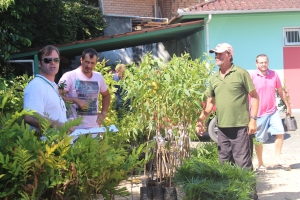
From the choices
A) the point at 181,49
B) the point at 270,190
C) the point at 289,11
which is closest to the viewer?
the point at 270,190

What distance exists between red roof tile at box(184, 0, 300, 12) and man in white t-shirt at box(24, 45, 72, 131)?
11.0 meters

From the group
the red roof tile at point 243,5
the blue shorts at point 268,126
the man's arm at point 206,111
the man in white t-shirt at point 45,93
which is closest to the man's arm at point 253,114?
the man's arm at point 206,111

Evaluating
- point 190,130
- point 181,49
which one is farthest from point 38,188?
point 181,49

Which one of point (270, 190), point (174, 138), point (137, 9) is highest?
point (137, 9)

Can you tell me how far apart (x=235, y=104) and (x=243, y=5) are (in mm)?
10538

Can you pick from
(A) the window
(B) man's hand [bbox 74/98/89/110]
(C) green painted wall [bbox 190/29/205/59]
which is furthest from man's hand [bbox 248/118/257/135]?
(A) the window

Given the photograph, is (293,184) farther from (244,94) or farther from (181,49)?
(181,49)

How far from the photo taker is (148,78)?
18.1 ft

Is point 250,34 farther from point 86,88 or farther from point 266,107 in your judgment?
point 86,88

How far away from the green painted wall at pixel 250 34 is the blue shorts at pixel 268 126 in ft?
26.3

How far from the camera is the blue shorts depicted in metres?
7.36

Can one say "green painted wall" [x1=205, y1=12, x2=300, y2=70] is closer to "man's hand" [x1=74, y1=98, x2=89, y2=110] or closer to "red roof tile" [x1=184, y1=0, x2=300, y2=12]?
"red roof tile" [x1=184, y1=0, x2=300, y2=12]

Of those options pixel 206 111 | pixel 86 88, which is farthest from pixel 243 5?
pixel 86 88

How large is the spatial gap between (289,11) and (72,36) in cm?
738
